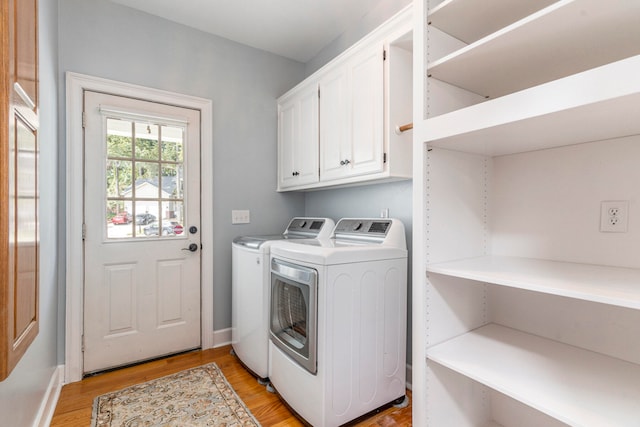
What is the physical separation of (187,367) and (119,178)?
1517mm

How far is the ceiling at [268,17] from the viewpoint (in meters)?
2.27

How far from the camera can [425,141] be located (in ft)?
3.73

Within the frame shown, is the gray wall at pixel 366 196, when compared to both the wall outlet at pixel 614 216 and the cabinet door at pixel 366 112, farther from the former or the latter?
the wall outlet at pixel 614 216

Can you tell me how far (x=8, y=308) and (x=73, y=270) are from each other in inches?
67.0

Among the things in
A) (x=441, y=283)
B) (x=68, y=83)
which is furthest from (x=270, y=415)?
(x=68, y=83)

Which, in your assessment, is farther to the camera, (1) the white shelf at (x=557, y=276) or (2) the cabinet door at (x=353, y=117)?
(2) the cabinet door at (x=353, y=117)

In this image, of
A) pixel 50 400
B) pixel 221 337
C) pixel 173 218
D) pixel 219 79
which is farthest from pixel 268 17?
pixel 50 400

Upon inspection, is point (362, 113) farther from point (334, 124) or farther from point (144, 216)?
point (144, 216)

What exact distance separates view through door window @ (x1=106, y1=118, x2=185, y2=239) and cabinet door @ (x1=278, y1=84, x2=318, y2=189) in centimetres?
87

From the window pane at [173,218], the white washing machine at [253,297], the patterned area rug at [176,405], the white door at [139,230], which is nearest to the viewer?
the patterned area rug at [176,405]

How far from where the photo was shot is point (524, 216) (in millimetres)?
1318

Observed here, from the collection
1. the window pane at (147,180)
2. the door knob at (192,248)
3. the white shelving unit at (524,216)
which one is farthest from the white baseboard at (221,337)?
the white shelving unit at (524,216)

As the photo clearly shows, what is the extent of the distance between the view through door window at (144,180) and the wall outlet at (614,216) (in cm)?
261

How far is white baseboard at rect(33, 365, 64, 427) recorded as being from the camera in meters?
1.59
